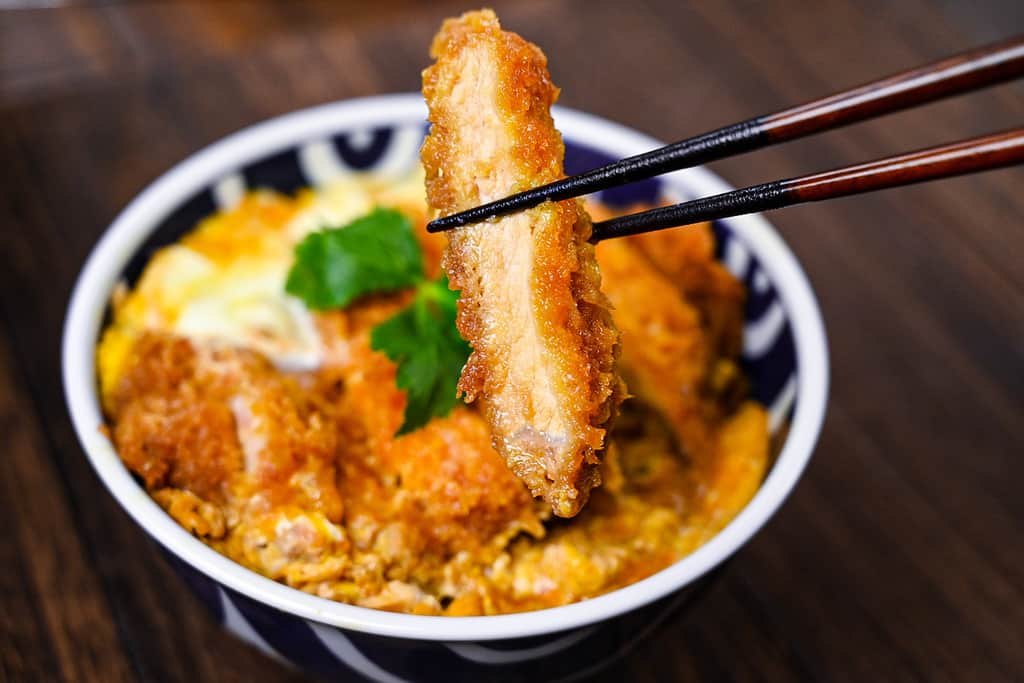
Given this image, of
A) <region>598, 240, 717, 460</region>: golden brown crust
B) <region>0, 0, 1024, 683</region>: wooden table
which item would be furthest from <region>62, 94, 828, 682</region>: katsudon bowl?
<region>0, 0, 1024, 683</region>: wooden table

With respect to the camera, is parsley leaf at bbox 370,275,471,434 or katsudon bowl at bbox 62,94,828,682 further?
parsley leaf at bbox 370,275,471,434

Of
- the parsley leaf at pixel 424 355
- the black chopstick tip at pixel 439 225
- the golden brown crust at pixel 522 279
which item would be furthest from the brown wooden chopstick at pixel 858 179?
the parsley leaf at pixel 424 355

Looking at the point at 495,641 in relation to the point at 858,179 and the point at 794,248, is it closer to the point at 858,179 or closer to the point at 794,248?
the point at 858,179

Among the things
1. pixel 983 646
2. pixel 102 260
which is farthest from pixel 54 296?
pixel 983 646

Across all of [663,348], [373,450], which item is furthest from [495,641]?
[663,348]

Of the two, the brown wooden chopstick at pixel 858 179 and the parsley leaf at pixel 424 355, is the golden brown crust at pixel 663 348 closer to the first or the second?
the parsley leaf at pixel 424 355

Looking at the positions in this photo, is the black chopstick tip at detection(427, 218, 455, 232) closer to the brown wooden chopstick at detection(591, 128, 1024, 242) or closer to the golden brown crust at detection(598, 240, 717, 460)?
the brown wooden chopstick at detection(591, 128, 1024, 242)
